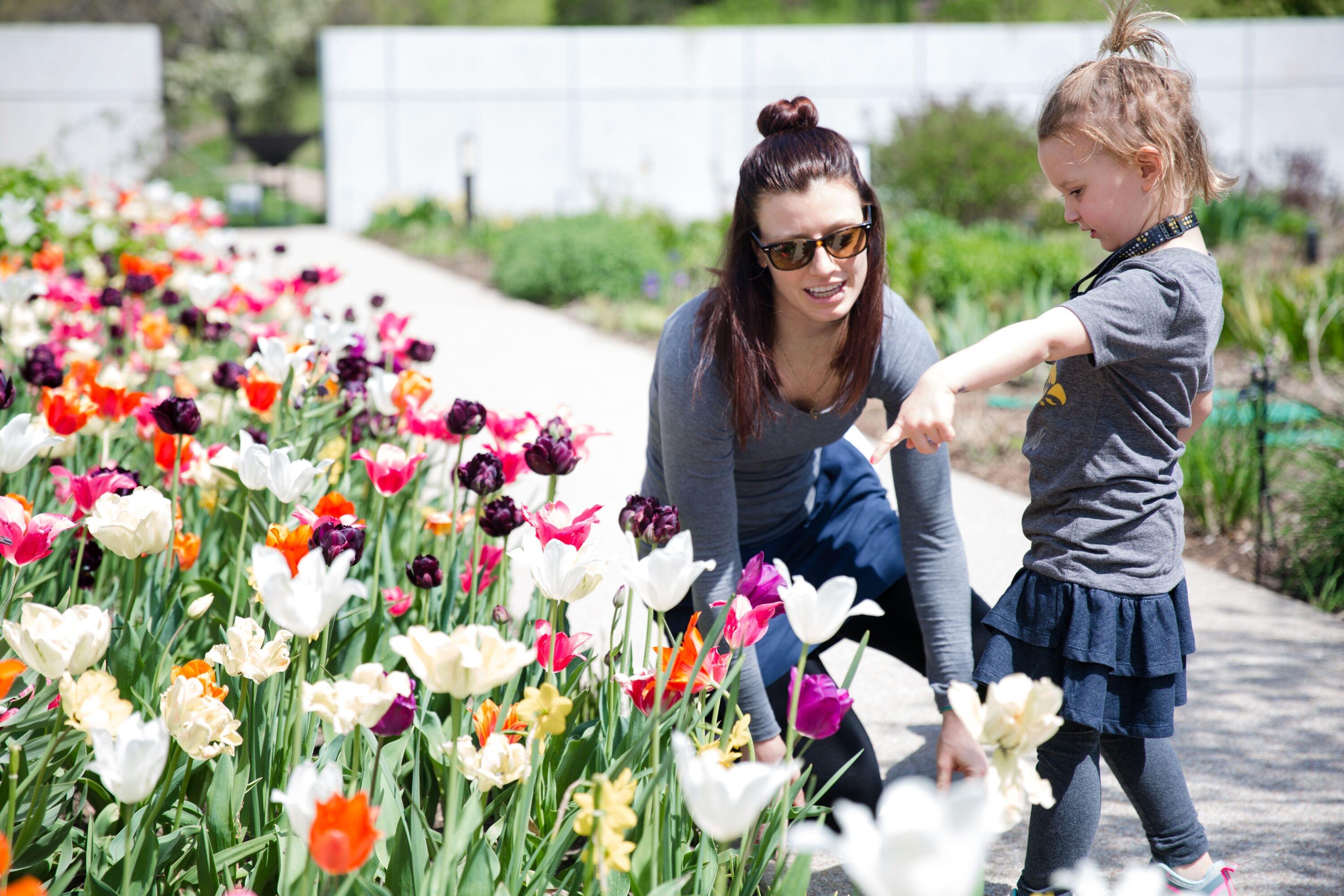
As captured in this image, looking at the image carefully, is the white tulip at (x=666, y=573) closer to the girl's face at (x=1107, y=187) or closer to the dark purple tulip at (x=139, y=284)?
the girl's face at (x=1107, y=187)

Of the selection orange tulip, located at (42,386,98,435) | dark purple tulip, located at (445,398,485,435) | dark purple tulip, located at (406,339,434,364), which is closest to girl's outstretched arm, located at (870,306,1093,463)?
dark purple tulip, located at (445,398,485,435)

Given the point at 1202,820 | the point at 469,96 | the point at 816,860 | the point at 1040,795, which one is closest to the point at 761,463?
the point at 816,860

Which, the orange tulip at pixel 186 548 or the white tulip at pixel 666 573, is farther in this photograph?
the orange tulip at pixel 186 548

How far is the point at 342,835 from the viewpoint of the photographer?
2.84 feet

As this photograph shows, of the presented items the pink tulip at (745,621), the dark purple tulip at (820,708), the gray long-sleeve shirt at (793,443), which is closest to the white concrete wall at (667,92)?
the gray long-sleeve shirt at (793,443)

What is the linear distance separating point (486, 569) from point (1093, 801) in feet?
3.49

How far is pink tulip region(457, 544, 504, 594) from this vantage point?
203 centimetres

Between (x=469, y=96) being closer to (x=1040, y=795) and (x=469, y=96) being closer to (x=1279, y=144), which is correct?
(x=1279, y=144)

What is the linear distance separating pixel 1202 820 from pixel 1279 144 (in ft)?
61.4

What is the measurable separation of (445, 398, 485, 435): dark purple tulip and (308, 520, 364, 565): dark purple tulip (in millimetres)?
482

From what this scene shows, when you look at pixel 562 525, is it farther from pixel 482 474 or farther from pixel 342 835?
pixel 342 835

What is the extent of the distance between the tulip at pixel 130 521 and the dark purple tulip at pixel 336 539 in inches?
7.7

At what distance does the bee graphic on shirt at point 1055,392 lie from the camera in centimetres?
176

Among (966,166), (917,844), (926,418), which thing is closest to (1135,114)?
(926,418)
